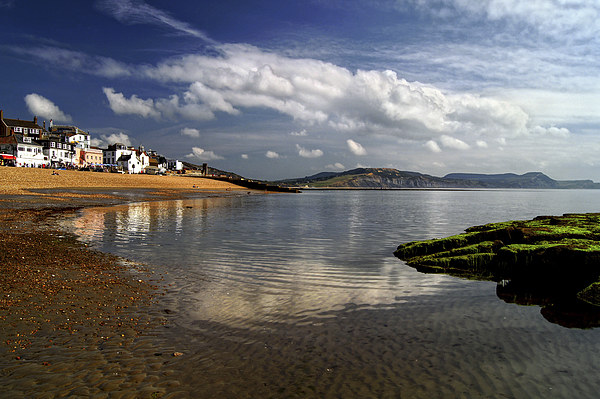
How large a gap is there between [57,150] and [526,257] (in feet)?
496

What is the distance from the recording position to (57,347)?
7.51m

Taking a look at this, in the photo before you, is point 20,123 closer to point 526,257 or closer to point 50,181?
point 50,181

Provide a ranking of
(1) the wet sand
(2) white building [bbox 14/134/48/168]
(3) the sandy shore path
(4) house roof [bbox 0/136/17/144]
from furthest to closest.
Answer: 1. (2) white building [bbox 14/134/48/168]
2. (4) house roof [bbox 0/136/17/144]
3. (3) the sandy shore path
4. (1) the wet sand

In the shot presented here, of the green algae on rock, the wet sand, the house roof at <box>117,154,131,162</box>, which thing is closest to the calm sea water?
the wet sand

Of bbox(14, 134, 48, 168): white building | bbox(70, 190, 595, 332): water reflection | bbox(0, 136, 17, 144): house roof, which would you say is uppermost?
bbox(0, 136, 17, 144): house roof

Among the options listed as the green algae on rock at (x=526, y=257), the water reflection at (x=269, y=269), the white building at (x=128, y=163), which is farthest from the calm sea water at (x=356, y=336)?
the white building at (x=128, y=163)

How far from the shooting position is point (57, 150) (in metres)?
130

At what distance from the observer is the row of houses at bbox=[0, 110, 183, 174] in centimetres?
10942

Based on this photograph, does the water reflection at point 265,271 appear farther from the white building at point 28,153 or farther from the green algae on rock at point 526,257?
the white building at point 28,153

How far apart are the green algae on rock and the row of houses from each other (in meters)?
121

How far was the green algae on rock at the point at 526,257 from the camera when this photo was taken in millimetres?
13570

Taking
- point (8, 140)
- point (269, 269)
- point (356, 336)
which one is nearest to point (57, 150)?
point (8, 140)

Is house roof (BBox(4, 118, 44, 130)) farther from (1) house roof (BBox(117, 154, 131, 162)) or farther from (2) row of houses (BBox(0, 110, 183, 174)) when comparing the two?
(1) house roof (BBox(117, 154, 131, 162))

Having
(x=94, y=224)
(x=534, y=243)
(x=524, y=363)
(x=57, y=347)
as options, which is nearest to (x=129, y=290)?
(x=57, y=347)
